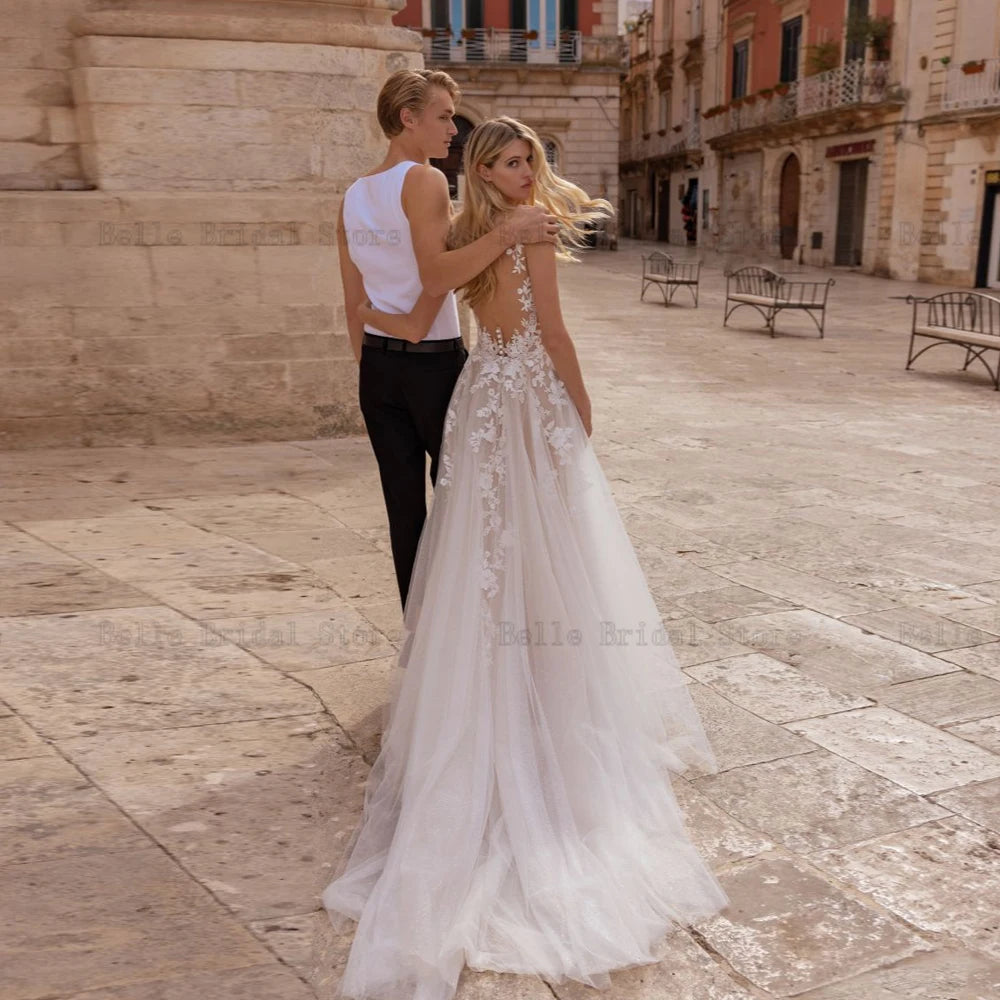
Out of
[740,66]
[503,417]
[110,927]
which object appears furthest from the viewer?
[740,66]

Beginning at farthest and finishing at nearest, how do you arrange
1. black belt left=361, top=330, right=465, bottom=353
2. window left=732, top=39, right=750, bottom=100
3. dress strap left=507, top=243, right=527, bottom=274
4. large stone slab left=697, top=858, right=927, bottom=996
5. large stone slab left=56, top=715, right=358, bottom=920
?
window left=732, top=39, right=750, bottom=100
black belt left=361, top=330, right=465, bottom=353
dress strap left=507, top=243, right=527, bottom=274
large stone slab left=56, top=715, right=358, bottom=920
large stone slab left=697, top=858, right=927, bottom=996

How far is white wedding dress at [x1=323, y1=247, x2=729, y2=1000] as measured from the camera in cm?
231

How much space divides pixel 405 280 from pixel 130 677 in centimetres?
156

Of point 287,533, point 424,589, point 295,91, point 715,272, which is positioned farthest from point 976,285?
point 424,589

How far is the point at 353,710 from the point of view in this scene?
3422 mm

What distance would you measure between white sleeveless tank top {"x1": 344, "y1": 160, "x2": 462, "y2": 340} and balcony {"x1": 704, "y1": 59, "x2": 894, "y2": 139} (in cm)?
2519

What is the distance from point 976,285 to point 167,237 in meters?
20.9

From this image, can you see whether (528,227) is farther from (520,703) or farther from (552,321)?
(520,703)

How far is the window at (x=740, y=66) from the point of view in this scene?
3425 centimetres

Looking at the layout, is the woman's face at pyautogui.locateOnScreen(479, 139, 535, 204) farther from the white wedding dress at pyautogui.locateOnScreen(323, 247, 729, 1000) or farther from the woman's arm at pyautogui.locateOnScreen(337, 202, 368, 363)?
the woman's arm at pyautogui.locateOnScreen(337, 202, 368, 363)

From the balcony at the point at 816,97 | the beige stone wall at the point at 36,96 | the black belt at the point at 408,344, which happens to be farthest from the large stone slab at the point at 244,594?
the balcony at the point at 816,97

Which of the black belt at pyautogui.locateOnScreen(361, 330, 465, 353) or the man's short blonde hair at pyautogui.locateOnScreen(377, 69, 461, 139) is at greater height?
the man's short blonde hair at pyautogui.locateOnScreen(377, 69, 461, 139)

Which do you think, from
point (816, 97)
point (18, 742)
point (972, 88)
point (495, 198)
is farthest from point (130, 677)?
point (816, 97)

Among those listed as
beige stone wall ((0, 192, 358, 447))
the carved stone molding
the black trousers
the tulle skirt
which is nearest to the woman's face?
the tulle skirt
